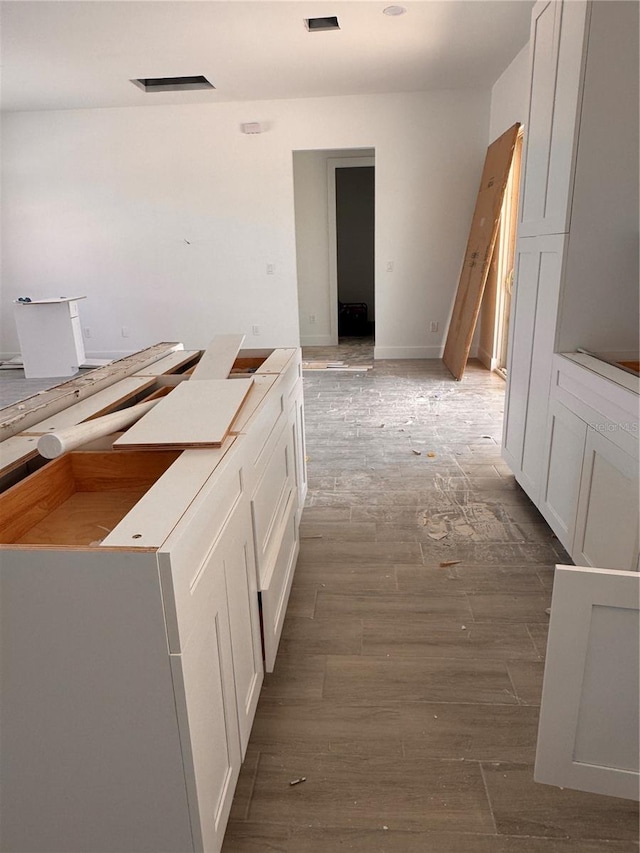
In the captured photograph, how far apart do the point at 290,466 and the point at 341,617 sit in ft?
2.07

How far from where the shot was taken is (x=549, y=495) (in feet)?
8.70

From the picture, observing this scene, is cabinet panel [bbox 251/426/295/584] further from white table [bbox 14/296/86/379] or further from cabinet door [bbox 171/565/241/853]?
white table [bbox 14/296/86/379]

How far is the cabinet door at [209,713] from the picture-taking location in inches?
40.9

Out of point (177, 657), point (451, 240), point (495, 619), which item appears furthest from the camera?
point (451, 240)

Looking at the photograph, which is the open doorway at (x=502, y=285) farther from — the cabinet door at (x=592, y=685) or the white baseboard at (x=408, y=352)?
the cabinet door at (x=592, y=685)

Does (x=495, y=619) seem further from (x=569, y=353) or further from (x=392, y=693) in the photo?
(x=569, y=353)

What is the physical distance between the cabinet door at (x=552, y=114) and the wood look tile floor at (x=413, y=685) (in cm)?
147

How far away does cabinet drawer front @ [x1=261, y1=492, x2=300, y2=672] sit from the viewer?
1.72 metres

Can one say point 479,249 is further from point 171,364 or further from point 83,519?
point 83,519

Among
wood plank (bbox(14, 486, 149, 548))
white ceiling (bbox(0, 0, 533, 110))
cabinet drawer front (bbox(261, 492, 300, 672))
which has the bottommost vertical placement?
cabinet drawer front (bbox(261, 492, 300, 672))

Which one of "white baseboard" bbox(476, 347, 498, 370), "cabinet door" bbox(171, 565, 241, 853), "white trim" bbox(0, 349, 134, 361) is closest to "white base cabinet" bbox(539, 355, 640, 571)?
"cabinet door" bbox(171, 565, 241, 853)

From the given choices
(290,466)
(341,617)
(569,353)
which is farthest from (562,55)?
(341,617)

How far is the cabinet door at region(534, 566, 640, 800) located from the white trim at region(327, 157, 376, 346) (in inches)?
279

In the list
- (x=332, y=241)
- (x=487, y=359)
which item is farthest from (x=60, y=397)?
(x=332, y=241)
